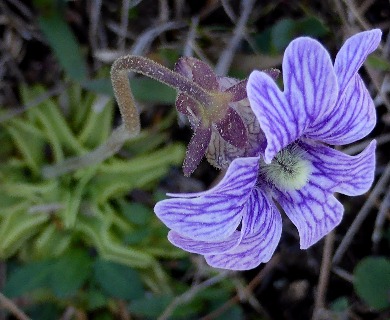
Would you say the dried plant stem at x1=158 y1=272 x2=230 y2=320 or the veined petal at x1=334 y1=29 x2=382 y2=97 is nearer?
the veined petal at x1=334 y1=29 x2=382 y2=97

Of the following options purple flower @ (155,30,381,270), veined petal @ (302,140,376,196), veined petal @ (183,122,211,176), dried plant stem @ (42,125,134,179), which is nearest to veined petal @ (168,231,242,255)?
purple flower @ (155,30,381,270)

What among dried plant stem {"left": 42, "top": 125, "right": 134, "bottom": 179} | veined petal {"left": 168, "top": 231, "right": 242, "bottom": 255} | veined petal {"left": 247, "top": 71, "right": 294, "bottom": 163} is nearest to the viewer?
veined petal {"left": 247, "top": 71, "right": 294, "bottom": 163}

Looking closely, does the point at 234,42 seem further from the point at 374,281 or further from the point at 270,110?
the point at 270,110

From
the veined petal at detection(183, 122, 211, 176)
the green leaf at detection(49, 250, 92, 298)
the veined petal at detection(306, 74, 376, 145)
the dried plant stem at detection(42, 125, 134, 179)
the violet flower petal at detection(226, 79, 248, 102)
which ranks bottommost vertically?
the green leaf at detection(49, 250, 92, 298)

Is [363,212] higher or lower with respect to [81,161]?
lower

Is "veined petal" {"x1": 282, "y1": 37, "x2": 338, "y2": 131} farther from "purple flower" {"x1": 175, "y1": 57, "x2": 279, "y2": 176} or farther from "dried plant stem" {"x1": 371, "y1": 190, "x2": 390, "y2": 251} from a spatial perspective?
"dried plant stem" {"x1": 371, "y1": 190, "x2": 390, "y2": 251}

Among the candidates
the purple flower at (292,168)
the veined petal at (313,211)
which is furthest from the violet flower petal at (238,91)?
the veined petal at (313,211)

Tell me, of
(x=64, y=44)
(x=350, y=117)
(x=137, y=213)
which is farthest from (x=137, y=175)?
(x=350, y=117)
